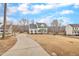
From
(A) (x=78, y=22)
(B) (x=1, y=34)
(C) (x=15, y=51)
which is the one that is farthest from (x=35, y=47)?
(A) (x=78, y=22)

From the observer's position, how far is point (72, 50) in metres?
2.28

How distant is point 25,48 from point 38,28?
0.27 meters

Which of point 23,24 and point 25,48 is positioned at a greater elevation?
point 23,24

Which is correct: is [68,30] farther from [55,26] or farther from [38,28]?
[38,28]

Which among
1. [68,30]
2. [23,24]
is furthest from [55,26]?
[23,24]

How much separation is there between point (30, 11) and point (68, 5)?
1.42 feet

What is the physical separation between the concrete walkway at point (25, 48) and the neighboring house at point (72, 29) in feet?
1.17

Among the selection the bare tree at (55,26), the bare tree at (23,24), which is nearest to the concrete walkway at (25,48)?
the bare tree at (23,24)

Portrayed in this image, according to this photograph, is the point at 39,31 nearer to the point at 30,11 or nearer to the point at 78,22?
the point at 30,11

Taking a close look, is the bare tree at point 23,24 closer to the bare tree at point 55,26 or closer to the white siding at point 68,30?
the bare tree at point 55,26

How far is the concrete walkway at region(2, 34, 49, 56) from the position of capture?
2.29m

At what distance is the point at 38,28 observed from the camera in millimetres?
2371

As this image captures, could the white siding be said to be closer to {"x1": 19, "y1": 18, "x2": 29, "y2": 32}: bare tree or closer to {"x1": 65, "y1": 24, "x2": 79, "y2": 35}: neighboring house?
{"x1": 65, "y1": 24, "x2": 79, "y2": 35}: neighboring house

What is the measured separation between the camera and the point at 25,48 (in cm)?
233
